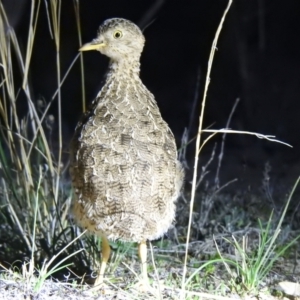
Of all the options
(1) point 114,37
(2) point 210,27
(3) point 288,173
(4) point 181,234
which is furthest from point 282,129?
(1) point 114,37

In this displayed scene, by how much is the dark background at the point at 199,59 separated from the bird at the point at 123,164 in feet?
13.8

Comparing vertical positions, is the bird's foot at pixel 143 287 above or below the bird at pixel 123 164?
below

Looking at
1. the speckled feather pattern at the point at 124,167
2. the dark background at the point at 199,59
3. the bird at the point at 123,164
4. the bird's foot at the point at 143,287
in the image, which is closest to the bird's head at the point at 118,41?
the bird at the point at 123,164

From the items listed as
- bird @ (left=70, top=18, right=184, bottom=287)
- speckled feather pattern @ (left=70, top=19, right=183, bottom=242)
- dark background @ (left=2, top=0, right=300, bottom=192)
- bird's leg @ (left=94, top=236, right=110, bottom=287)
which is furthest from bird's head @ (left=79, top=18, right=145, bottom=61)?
dark background @ (left=2, top=0, right=300, bottom=192)

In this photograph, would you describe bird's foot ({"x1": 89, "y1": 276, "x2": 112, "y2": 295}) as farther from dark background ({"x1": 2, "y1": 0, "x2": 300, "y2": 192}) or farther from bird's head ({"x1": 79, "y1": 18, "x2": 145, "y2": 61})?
dark background ({"x1": 2, "y1": 0, "x2": 300, "y2": 192})

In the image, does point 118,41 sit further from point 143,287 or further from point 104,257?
point 143,287

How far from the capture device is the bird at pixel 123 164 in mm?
4055

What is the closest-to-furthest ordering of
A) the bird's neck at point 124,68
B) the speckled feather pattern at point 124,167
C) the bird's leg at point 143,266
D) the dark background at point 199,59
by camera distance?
the speckled feather pattern at point 124,167, the bird's leg at point 143,266, the bird's neck at point 124,68, the dark background at point 199,59

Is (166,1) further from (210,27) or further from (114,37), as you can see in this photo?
(114,37)

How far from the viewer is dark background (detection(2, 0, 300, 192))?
905cm

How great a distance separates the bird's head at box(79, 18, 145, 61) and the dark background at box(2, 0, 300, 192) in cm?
413

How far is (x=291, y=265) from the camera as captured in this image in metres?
4.98

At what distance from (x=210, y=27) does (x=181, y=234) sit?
450 centimetres

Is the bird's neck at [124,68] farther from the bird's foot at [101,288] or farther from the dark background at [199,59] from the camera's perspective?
the dark background at [199,59]
